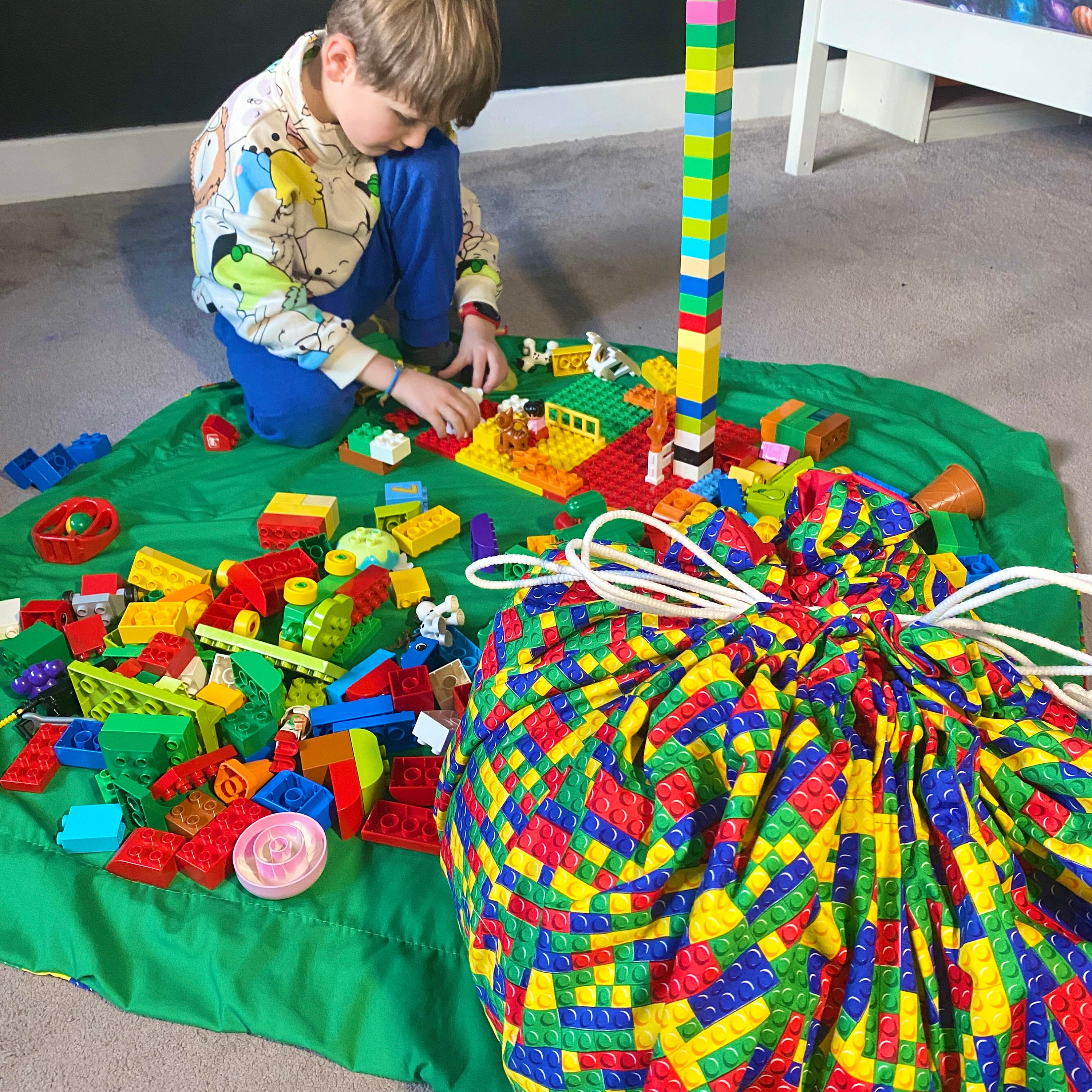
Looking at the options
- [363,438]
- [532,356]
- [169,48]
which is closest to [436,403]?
[363,438]

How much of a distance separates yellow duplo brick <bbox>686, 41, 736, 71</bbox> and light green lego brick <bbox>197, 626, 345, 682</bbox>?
66cm

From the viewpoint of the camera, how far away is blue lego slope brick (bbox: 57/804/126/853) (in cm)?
87

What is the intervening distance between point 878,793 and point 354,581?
1.96 feet

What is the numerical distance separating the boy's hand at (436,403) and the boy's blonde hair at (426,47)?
0.32 metres

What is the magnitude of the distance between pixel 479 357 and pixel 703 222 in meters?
0.47

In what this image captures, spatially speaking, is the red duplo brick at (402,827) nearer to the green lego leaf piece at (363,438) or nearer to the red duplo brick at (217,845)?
the red duplo brick at (217,845)

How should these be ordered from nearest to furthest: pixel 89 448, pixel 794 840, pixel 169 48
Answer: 1. pixel 794 840
2. pixel 89 448
3. pixel 169 48

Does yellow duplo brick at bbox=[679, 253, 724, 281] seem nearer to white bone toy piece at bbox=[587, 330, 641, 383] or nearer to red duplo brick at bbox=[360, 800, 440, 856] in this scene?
white bone toy piece at bbox=[587, 330, 641, 383]

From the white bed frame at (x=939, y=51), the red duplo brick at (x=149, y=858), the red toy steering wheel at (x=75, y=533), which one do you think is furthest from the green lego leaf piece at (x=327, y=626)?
the white bed frame at (x=939, y=51)

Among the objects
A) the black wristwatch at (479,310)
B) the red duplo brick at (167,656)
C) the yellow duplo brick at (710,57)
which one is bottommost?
the red duplo brick at (167,656)

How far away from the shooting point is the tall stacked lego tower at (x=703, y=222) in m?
0.98

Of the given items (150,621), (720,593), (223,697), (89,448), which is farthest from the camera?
(89,448)

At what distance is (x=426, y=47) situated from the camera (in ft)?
3.69

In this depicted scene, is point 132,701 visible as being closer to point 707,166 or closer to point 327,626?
point 327,626
